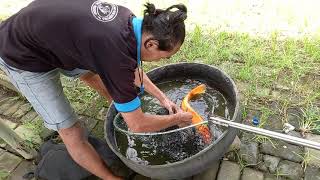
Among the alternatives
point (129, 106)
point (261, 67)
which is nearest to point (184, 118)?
point (129, 106)

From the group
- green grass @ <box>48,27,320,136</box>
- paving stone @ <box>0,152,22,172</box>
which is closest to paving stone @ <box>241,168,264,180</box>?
green grass @ <box>48,27,320,136</box>

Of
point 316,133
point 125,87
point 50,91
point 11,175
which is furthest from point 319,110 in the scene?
point 11,175

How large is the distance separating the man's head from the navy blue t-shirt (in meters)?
0.10

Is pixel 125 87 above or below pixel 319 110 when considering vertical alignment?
above

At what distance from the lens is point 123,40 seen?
2.24 metres

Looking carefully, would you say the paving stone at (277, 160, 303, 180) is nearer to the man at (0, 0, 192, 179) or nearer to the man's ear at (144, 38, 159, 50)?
the man at (0, 0, 192, 179)

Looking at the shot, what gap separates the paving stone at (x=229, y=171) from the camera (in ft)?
10.3

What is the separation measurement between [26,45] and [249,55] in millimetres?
2647

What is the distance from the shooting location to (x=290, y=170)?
10.1 ft

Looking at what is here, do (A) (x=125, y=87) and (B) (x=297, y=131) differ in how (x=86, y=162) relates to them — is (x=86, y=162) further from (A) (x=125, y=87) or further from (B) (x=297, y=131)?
(B) (x=297, y=131)

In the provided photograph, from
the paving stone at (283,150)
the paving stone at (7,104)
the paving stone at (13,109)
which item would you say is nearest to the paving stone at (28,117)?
the paving stone at (13,109)

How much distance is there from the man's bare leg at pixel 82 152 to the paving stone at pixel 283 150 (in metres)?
1.40

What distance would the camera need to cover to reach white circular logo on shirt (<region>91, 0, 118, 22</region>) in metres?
2.26

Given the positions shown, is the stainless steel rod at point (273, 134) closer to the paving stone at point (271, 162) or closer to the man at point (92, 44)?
the man at point (92, 44)
